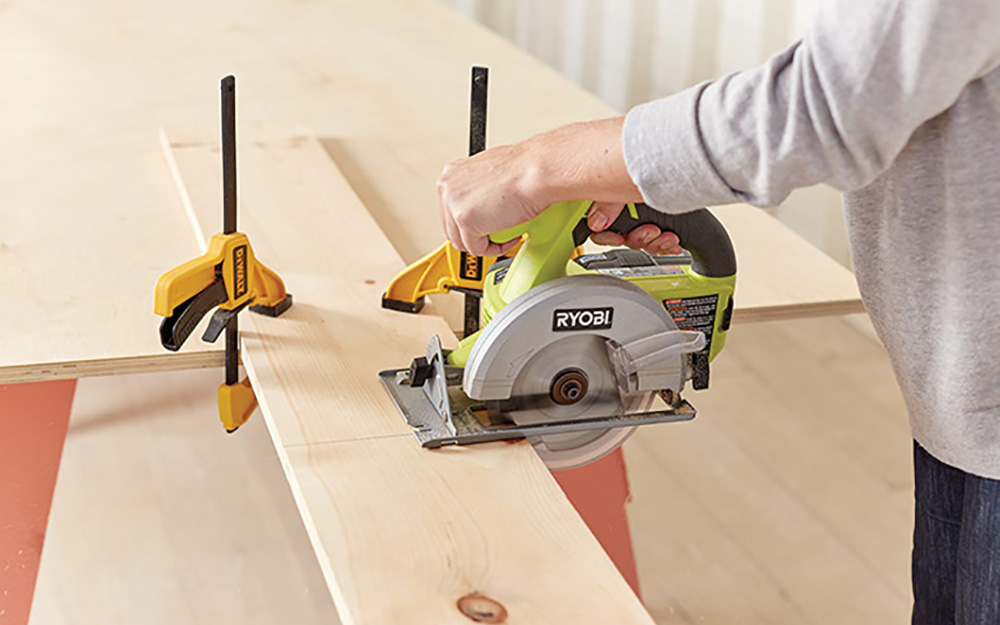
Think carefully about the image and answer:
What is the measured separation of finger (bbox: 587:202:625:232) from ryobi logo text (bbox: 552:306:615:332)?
0.11 m

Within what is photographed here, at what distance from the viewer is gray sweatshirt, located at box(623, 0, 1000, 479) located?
77 centimetres

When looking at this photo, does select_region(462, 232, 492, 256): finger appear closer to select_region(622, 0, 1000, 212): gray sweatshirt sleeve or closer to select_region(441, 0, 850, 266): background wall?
select_region(622, 0, 1000, 212): gray sweatshirt sleeve

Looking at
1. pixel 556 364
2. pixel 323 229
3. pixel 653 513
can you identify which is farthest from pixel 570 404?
pixel 653 513

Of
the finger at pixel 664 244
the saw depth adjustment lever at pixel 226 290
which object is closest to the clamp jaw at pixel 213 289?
the saw depth adjustment lever at pixel 226 290

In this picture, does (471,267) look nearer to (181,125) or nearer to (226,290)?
(226,290)

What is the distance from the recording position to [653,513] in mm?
2281

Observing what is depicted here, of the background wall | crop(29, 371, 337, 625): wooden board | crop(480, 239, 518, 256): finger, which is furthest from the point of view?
the background wall

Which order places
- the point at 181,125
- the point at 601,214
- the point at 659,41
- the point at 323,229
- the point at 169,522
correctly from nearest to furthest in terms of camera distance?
the point at 601,214
the point at 323,229
the point at 181,125
the point at 169,522
the point at 659,41

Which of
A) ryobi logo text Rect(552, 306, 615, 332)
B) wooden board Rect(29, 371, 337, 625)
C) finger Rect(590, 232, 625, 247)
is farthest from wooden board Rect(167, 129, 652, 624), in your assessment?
wooden board Rect(29, 371, 337, 625)

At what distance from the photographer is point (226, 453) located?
7.92 ft

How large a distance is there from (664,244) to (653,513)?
116cm

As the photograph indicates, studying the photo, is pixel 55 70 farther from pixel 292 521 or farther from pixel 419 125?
pixel 292 521

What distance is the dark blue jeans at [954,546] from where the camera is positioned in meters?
1.02

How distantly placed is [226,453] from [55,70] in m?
0.84
